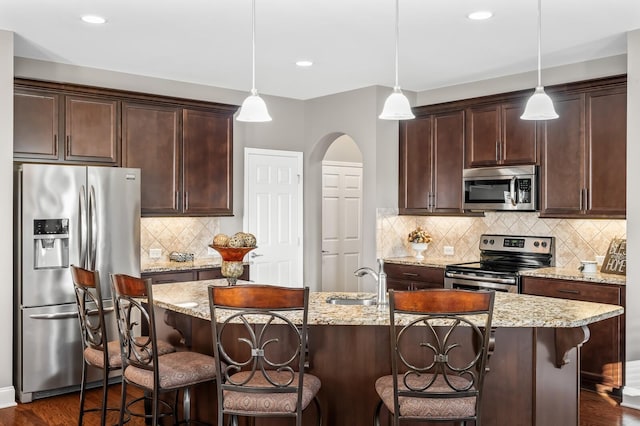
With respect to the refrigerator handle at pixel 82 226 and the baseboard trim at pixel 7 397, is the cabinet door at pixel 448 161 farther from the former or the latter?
the baseboard trim at pixel 7 397

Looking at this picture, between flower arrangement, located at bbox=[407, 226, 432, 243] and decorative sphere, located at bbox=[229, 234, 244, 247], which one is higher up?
decorative sphere, located at bbox=[229, 234, 244, 247]

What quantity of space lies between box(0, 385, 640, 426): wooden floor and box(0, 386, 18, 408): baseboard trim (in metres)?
0.05

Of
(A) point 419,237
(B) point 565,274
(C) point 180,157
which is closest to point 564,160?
(B) point 565,274

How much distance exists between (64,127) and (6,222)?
1.05m

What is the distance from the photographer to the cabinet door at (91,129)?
511cm

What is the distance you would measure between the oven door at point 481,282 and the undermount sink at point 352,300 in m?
2.14

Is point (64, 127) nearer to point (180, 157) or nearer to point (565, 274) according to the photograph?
point (180, 157)

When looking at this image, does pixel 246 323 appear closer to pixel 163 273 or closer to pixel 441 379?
pixel 441 379

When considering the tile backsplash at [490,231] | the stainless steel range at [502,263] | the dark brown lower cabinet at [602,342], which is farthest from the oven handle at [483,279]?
the tile backsplash at [490,231]

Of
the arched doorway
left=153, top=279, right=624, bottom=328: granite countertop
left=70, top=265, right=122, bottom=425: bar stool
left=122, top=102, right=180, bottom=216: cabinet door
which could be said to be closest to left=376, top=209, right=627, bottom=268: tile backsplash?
the arched doorway

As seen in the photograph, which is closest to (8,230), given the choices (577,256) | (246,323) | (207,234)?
(207,234)

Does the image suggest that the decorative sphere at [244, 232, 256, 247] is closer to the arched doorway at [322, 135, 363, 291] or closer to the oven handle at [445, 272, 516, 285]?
the oven handle at [445, 272, 516, 285]

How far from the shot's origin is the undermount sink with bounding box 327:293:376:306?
325cm

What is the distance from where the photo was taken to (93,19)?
13.2 feet
